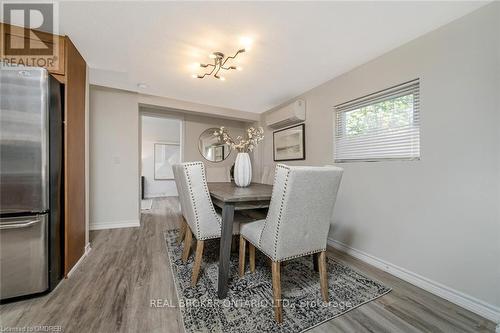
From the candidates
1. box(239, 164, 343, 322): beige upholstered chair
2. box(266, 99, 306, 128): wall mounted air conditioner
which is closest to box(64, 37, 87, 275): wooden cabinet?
box(239, 164, 343, 322): beige upholstered chair

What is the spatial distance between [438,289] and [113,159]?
4028 millimetres

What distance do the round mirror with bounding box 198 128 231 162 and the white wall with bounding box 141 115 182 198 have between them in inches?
94.2

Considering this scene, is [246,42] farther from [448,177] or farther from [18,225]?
[18,225]

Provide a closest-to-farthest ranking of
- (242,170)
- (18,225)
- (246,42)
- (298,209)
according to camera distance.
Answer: (298,209)
(18,225)
(246,42)
(242,170)

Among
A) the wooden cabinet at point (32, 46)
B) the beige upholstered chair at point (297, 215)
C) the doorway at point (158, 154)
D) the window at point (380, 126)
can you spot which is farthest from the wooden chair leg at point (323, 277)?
the doorway at point (158, 154)

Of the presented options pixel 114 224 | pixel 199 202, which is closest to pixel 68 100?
pixel 199 202

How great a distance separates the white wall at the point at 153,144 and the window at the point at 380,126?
5352 millimetres

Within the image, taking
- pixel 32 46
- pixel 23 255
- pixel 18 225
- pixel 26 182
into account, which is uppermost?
pixel 32 46

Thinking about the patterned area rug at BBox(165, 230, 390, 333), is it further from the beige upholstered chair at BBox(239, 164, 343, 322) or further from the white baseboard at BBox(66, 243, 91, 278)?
the white baseboard at BBox(66, 243, 91, 278)

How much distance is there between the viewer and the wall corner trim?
9.57 ft

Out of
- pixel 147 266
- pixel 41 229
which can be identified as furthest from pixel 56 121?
pixel 147 266

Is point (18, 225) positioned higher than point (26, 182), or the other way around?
point (26, 182)

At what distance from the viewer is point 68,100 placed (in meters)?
1.70

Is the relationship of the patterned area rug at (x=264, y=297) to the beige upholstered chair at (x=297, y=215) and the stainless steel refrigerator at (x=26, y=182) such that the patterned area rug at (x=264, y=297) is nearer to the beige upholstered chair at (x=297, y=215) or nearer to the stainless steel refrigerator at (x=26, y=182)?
the beige upholstered chair at (x=297, y=215)
